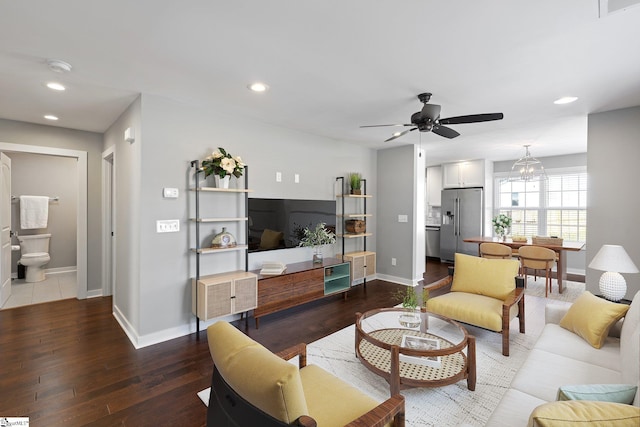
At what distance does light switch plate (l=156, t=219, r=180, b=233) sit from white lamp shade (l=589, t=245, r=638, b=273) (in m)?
4.02

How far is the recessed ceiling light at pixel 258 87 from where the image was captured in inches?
109

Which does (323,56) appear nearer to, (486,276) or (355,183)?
(486,276)

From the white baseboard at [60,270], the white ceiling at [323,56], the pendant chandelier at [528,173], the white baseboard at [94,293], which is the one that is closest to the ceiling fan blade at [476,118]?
the white ceiling at [323,56]

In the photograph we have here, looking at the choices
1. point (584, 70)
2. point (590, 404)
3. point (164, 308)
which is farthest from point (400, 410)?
point (584, 70)

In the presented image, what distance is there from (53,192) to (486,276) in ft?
24.6

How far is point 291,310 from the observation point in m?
4.03

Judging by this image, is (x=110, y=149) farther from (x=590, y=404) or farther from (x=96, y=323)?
(x=590, y=404)

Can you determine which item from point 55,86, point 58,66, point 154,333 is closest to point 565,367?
point 154,333

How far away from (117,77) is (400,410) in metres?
3.19

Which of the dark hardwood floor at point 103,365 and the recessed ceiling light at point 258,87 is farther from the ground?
the recessed ceiling light at point 258,87

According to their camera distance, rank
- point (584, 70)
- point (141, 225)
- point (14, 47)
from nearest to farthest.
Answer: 1. point (14, 47)
2. point (584, 70)
3. point (141, 225)

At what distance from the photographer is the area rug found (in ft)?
6.55

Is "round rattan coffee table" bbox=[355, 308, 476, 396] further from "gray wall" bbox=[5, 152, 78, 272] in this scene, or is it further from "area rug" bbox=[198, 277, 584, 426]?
"gray wall" bbox=[5, 152, 78, 272]

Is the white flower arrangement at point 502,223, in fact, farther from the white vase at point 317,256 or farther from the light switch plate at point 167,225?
the light switch plate at point 167,225
